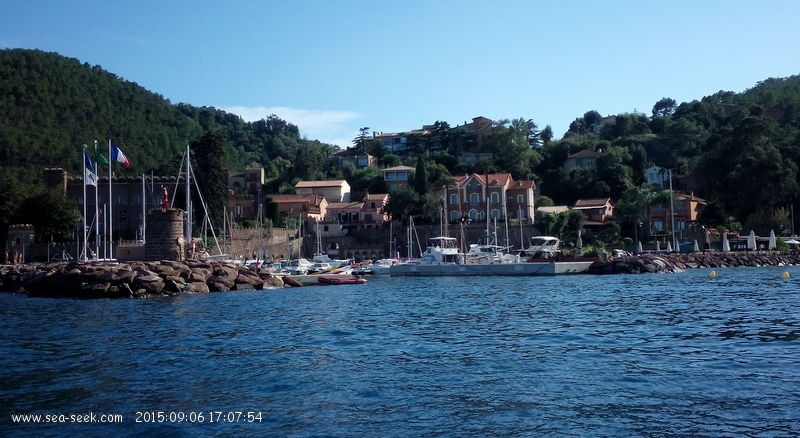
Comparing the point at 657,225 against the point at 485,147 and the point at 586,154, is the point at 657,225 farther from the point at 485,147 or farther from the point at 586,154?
the point at 485,147

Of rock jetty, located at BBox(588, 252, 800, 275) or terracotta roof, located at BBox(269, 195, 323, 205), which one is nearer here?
rock jetty, located at BBox(588, 252, 800, 275)

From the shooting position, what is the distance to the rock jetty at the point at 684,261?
2330 inches

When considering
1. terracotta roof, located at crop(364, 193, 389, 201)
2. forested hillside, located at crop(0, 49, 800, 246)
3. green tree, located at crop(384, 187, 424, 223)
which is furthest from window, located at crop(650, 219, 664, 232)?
terracotta roof, located at crop(364, 193, 389, 201)

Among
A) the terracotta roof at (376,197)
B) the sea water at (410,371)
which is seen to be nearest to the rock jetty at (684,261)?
the sea water at (410,371)

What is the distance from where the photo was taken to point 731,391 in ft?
45.9

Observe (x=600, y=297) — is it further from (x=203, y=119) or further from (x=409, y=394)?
(x=203, y=119)

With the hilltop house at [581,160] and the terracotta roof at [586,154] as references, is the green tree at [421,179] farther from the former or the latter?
the terracotta roof at [586,154]

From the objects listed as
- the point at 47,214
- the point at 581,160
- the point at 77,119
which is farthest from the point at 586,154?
the point at 77,119

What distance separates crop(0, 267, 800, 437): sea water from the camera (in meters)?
12.3

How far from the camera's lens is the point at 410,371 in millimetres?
16656

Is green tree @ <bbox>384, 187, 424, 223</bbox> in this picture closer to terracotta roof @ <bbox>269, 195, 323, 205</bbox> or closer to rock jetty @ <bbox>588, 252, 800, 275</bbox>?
terracotta roof @ <bbox>269, 195, 323, 205</bbox>

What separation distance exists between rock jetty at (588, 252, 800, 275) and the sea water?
90.8 feet

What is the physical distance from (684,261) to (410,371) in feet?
179

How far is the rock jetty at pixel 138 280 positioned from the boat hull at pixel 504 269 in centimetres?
1732
